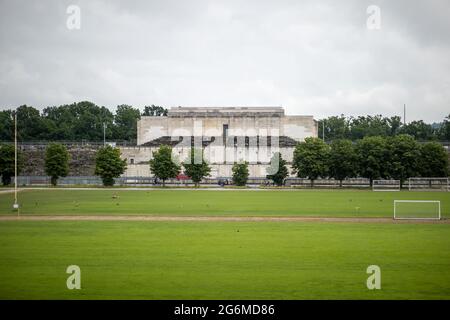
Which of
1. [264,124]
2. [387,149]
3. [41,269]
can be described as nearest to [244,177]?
[387,149]

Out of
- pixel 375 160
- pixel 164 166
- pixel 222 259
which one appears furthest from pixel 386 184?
pixel 222 259

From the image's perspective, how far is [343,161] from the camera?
82938 millimetres

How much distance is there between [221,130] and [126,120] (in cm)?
5698

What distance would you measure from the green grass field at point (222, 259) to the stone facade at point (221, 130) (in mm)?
74876

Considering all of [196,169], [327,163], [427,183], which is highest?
[327,163]

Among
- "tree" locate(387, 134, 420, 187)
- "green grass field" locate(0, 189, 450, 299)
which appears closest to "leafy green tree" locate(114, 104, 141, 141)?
"tree" locate(387, 134, 420, 187)

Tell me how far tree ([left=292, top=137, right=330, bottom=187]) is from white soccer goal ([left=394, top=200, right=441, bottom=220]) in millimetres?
38142

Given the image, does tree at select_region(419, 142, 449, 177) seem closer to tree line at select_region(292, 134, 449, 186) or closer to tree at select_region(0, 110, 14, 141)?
tree line at select_region(292, 134, 449, 186)

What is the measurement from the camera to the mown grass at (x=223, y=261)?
14766mm

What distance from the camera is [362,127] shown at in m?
158

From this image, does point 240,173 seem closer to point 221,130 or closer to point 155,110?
point 221,130

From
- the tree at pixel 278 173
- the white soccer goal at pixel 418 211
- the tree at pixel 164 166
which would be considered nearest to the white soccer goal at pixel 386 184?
the tree at pixel 278 173

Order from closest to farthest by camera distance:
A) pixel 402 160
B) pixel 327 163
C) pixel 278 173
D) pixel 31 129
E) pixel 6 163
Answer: pixel 402 160 < pixel 327 163 < pixel 278 173 < pixel 6 163 < pixel 31 129

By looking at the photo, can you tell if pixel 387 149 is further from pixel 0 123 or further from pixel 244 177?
pixel 0 123
